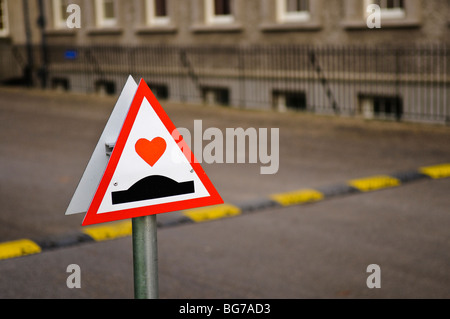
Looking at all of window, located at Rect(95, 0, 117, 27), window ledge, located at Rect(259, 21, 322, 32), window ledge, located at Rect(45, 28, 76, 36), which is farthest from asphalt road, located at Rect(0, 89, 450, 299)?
window ledge, located at Rect(45, 28, 76, 36)

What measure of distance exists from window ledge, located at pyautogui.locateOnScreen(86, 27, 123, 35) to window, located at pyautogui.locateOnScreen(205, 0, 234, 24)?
4.27 meters

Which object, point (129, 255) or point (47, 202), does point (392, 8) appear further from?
point (129, 255)

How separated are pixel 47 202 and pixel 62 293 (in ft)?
10.8

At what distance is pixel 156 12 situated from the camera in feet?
78.3

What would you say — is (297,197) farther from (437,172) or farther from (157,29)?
(157,29)

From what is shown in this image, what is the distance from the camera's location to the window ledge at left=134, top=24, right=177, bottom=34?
898 inches

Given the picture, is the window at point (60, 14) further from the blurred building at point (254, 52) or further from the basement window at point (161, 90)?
the basement window at point (161, 90)

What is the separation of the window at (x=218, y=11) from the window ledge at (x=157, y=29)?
56.5 inches

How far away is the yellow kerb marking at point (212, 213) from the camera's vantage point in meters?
7.39

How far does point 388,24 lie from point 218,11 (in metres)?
6.20

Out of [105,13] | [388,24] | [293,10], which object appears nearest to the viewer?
[388,24]

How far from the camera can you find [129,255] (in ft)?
21.1

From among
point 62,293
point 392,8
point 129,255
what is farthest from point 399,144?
point 62,293

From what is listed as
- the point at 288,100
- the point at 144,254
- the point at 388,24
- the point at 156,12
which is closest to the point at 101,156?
the point at 144,254
